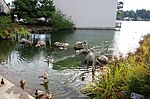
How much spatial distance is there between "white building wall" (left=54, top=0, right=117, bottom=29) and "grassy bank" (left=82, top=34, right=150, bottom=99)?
2449cm

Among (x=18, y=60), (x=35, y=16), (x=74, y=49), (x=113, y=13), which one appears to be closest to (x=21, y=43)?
(x=74, y=49)

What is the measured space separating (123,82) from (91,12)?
86.9 ft

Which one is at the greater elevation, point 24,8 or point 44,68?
point 24,8

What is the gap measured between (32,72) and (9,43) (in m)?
7.69

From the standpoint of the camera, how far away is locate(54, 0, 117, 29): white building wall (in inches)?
1240

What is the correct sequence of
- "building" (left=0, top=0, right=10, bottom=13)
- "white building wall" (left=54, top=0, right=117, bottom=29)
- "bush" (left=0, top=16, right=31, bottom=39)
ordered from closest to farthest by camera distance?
"bush" (left=0, top=16, right=31, bottom=39) < "building" (left=0, top=0, right=10, bottom=13) < "white building wall" (left=54, top=0, right=117, bottom=29)

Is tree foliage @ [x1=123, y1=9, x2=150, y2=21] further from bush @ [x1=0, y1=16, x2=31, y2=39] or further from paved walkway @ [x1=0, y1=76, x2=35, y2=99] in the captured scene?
paved walkway @ [x1=0, y1=76, x2=35, y2=99]

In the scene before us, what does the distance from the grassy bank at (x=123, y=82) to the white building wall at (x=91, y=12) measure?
80.3ft

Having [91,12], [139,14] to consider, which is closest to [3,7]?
[91,12]

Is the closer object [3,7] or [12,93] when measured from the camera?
[12,93]

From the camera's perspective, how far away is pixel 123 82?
6398mm

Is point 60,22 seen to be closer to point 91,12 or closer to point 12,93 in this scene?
point 91,12

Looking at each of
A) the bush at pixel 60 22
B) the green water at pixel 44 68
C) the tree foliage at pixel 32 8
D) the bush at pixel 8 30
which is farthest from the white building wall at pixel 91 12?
the green water at pixel 44 68

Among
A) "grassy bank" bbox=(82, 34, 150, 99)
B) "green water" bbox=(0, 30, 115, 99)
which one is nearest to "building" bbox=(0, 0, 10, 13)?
"green water" bbox=(0, 30, 115, 99)
